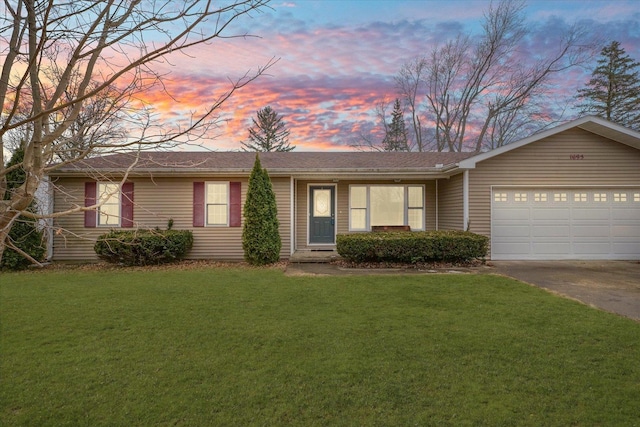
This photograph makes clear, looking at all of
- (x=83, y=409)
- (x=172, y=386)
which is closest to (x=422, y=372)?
(x=172, y=386)

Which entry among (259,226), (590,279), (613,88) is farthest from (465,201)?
(613,88)

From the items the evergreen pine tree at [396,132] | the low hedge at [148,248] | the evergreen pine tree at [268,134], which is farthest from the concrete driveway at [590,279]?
the evergreen pine tree at [268,134]

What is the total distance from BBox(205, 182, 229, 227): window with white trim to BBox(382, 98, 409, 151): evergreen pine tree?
59.7ft

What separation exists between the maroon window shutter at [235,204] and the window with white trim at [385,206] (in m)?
3.70

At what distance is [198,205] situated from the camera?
1123 centimetres

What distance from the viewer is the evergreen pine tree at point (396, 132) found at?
27.8m

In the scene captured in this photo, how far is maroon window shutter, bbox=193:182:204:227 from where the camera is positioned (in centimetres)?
1120

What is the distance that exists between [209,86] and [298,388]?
355 centimetres

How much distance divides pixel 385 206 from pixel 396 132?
17751 millimetres

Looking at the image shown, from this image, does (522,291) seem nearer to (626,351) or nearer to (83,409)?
(626,351)

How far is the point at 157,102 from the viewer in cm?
336

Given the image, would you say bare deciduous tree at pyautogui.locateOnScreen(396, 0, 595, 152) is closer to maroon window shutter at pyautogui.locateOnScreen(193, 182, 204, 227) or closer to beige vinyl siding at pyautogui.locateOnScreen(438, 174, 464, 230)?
beige vinyl siding at pyautogui.locateOnScreen(438, 174, 464, 230)

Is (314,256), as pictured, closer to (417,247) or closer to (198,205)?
(417,247)

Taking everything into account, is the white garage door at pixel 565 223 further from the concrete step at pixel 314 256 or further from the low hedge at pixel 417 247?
the concrete step at pixel 314 256
